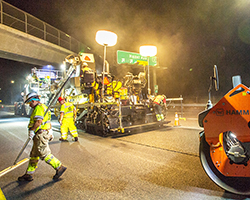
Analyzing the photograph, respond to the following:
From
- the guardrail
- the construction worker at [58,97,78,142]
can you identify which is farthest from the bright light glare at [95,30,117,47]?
the guardrail

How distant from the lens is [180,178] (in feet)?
10.6

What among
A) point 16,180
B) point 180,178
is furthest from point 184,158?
point 16,180

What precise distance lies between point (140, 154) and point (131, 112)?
328 centimetres

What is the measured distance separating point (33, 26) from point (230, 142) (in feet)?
59.7

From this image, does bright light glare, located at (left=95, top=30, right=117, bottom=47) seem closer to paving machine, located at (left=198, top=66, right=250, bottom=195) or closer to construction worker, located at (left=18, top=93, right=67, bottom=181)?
construction worker, located at (left=18, top=93, right=67, bottom=181)

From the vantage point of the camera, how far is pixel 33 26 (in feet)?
54.4

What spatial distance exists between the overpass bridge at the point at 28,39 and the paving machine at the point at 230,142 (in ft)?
51.5

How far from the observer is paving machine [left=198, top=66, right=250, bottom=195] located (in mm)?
2348

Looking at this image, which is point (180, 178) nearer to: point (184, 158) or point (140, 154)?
point (184, 158)

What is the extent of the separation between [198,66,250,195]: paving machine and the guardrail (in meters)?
15.9

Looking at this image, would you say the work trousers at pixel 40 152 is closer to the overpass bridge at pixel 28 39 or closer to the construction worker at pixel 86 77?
the construction worker at pixel 86 77

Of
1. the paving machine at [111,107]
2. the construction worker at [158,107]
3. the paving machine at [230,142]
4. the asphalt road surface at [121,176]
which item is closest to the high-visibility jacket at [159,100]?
the construction worker at [158,107]

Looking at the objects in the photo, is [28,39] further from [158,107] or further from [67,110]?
[158,107]

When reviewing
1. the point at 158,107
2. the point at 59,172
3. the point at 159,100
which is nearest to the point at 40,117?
the point at 59,172
